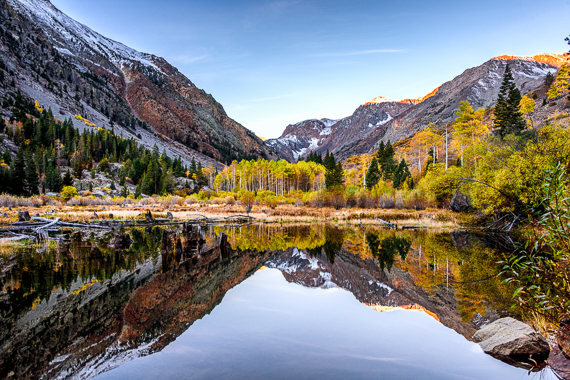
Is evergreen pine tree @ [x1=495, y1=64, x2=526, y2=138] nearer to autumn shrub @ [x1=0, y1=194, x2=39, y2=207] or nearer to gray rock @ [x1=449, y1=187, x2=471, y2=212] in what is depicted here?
gray rock @ [x1=449, y1=187, x2=471, y2=212]

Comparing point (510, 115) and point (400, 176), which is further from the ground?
point (510, 115)

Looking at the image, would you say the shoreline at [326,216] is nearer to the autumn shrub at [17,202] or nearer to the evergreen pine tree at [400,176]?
the autumn shrub at [17,202]

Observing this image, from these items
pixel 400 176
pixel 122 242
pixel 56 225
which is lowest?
pixel 122 242

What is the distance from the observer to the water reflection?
Answer: 19.0 ft

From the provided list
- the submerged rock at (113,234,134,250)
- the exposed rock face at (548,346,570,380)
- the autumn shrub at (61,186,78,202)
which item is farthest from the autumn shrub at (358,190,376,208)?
the autumn shrub at (61,186,78,202)

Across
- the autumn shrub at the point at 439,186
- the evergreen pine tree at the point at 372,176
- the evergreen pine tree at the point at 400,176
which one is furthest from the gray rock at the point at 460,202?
the evergreen pine tree at the point at 372,176

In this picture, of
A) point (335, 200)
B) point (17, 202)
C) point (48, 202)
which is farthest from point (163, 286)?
point (48, 202)

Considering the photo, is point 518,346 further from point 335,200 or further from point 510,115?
point 510,115

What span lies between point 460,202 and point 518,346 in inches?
1164

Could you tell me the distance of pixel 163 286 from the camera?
9.52m

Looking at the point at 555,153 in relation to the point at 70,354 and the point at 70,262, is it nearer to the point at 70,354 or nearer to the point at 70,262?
the point at 70,354

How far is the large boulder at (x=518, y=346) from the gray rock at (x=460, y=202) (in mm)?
27585

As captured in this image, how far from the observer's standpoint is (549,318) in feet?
21.4

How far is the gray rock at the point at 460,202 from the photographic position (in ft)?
101
